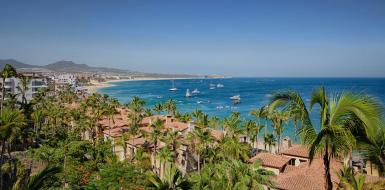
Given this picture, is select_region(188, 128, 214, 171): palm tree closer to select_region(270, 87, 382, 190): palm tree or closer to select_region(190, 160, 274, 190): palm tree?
select_region(190, 160, 274, 190): palm tree

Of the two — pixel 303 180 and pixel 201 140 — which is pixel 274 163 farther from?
pixel 201 140

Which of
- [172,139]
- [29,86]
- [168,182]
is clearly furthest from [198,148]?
[29,86]

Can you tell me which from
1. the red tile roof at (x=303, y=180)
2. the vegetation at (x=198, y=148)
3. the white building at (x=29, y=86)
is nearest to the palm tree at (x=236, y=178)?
the vegetation at (x=198, y=148)

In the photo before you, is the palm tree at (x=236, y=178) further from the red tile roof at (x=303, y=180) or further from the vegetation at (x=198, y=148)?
the red tile roof at (x=303, y=180)

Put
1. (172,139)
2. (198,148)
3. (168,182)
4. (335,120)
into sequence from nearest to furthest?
(335,120)
(168,182)
(198,148)
(172,139)

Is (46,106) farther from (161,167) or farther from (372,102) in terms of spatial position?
(372,102)

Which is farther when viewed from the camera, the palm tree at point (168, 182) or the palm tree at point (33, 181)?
the palm tree at point (168, 182)

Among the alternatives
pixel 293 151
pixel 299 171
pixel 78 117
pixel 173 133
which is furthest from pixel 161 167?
pixel 78 117

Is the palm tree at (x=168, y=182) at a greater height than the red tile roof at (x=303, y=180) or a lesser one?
greater
